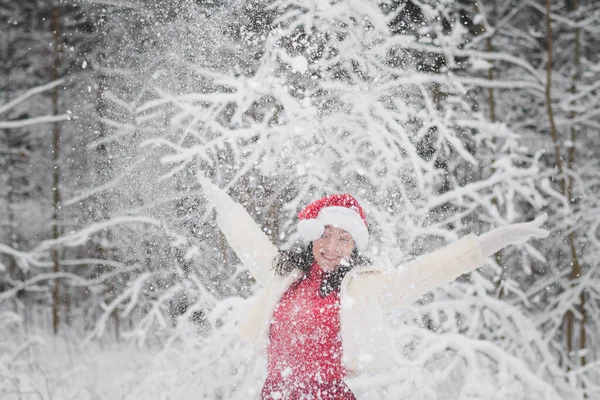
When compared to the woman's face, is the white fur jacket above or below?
below

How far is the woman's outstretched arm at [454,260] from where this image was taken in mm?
2172

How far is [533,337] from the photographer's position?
→ 4160 millimetres

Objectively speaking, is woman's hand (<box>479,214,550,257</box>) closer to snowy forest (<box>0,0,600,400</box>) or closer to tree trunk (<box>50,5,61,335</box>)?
snowy forest (<box>0,0,600,400</box>)

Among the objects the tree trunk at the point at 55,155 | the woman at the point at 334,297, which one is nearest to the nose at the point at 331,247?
the woman at the point at 334,297

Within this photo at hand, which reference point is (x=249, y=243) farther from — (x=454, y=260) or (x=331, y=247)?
(x=454, y=260)

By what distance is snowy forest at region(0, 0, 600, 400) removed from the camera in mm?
3963

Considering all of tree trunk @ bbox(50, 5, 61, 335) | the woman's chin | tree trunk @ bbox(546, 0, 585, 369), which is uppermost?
tree trunk @ bbox(50, 5, 61, 335)


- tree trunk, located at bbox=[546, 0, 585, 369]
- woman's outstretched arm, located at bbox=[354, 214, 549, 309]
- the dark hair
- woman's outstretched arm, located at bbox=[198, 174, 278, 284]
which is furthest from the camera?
tree trunk, located at bbox=[546, 0, 585, 369]

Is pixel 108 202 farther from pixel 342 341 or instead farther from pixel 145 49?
pixel 342 341

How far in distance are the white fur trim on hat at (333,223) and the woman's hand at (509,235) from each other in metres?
0.56

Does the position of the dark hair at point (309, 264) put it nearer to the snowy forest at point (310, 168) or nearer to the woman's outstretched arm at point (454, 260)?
the woman's outstretched arm at point (454, 260)

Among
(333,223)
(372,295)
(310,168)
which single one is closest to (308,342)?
(372,295)

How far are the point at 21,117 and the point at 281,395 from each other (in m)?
8.60

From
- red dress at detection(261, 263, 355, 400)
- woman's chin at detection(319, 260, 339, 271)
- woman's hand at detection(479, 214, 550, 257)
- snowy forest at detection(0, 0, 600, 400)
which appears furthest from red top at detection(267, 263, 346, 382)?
snowy forest at detection(0, 0, 600, 400)
